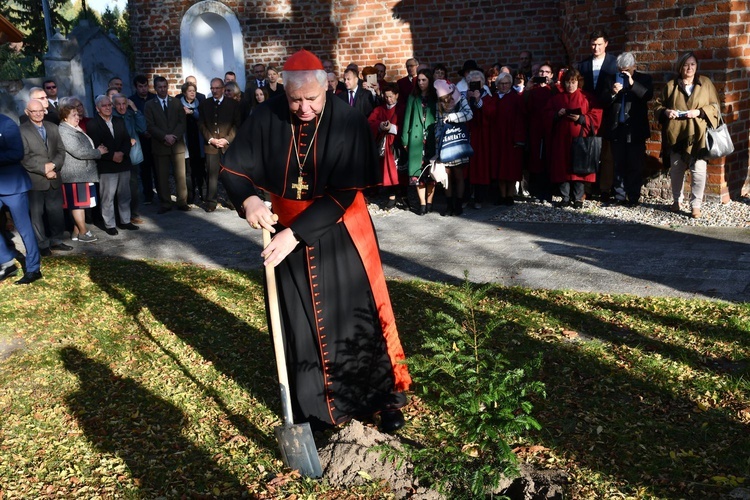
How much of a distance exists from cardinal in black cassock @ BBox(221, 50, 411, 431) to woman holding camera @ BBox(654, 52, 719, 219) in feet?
20.4

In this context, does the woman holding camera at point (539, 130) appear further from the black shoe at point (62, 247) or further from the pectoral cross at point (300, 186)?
the pectoral cross at point (300, 186)

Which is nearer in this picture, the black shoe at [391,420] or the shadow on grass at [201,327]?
the black shoe at [391,420]

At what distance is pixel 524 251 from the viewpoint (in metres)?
8.79

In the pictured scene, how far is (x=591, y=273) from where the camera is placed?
25.5ft

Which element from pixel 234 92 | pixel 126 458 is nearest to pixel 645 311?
pixel 126 458

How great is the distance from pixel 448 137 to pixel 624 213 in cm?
251

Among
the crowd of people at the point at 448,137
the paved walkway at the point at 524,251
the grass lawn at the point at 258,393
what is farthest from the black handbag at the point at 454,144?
the grass lawn at the point at 258,393

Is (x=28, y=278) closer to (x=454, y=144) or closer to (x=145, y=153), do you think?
(x=145, y=153)

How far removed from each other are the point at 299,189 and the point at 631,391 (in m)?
2.43

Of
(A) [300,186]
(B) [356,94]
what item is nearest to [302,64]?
(A) [300,186]

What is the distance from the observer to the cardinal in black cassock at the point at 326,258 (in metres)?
4.68

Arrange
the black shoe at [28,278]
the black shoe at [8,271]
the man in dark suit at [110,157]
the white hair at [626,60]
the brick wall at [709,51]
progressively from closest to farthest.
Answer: the black shoe at [28,278] → the black shoe at [8,271] → the brick wall at [709,51] → the white hair at [626,60] → the man in dark suit at [110,157]

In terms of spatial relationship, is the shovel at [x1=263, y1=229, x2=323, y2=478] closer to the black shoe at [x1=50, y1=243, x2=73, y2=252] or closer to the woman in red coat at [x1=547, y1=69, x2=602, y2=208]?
the black shoe at [x1=50, y1=243, x2=73, y2=252]

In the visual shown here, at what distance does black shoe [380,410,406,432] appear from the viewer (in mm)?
4898
